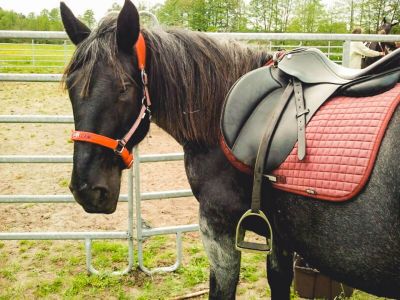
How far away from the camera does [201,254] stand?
368 centimetres

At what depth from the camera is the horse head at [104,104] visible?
1.60 meters

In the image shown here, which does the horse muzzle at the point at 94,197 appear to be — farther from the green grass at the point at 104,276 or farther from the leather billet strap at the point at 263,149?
the green grass at the point at 104,276

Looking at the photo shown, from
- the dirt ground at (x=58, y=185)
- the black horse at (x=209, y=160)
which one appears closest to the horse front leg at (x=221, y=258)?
the black horse at (x=209, y=160)

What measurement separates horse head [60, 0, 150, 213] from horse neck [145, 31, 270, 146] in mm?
157

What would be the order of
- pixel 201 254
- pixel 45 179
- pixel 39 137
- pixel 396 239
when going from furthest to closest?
pixel 39 137, pixel 45 179, pixel 201 254, pixel 396 239

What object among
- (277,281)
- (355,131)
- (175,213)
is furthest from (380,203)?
(175,213)

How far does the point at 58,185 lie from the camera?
5203 mm

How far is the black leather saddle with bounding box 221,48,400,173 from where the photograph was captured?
4.89 feet

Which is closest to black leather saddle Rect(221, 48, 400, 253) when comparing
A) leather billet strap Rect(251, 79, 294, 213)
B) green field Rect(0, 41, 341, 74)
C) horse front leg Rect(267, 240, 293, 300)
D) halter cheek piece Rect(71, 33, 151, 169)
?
leather billet strap Rect(251, 79, 294, 213)

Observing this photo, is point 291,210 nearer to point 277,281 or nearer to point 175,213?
point 277,281

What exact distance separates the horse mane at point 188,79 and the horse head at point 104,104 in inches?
5.6

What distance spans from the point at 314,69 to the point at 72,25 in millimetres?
1284

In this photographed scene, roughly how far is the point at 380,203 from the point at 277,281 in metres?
1.18

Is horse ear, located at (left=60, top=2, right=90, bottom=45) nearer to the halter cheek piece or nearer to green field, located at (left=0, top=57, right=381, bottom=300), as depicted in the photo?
the halter cheek piece
